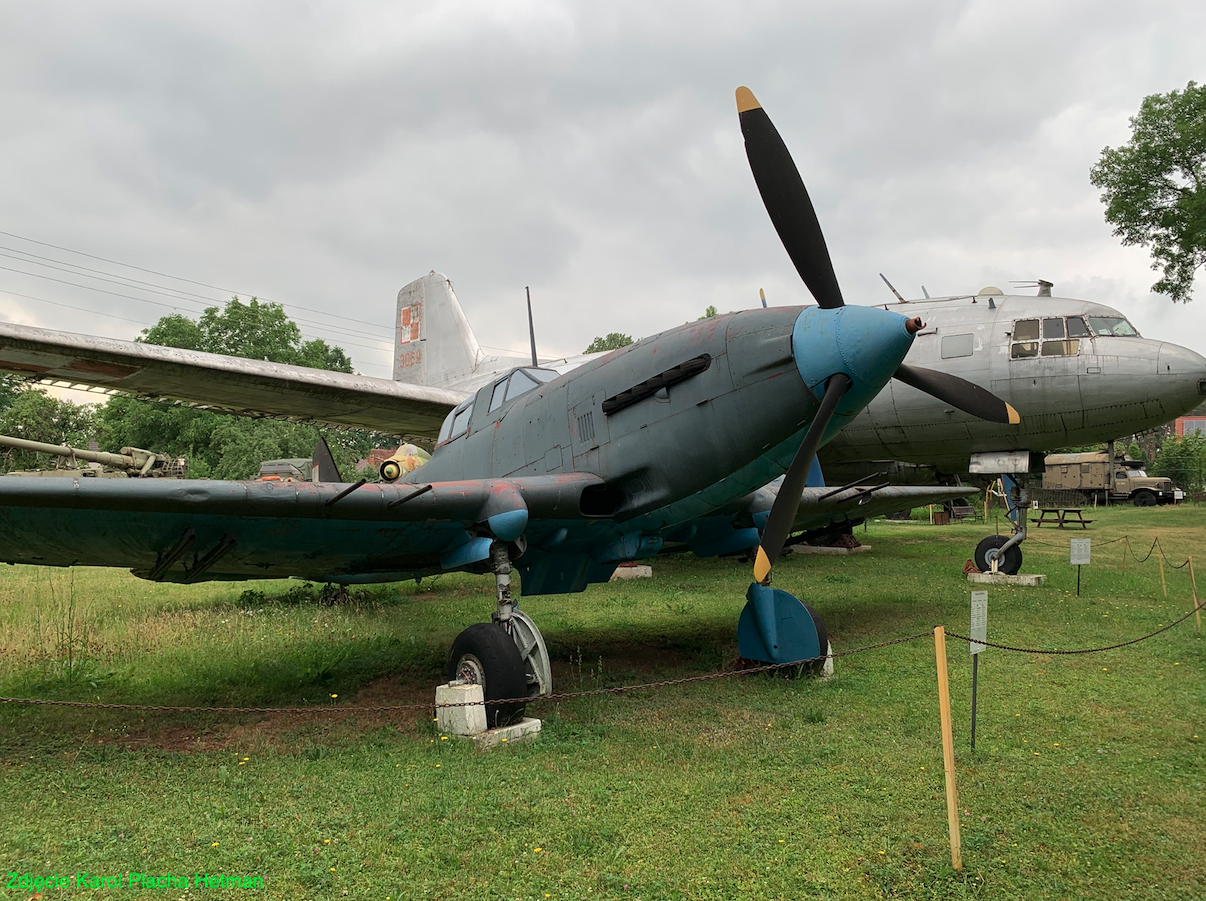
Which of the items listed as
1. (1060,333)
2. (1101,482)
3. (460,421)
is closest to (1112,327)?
(1060,333)

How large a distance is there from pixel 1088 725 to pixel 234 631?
852cm

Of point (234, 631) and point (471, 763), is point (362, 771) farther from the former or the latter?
point (234, 631)

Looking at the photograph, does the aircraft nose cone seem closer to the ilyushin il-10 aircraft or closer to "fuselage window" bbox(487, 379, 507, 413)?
the ilyushin il-10 aircraft

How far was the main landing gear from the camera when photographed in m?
5.20

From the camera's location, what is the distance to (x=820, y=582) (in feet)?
42.0

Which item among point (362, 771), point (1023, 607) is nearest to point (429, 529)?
point (362, 771)

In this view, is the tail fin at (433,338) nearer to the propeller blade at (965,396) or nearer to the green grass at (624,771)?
the green grass at (624,771)

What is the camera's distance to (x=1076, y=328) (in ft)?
34.2

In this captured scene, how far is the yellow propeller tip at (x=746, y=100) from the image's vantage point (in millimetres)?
4992

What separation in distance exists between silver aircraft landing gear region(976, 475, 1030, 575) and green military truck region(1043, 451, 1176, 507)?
29.9m

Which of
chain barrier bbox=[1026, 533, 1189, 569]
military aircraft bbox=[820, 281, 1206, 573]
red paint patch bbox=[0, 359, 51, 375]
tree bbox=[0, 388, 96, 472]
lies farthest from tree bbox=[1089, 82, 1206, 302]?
tree bbox=[0, 388, 96, 472]

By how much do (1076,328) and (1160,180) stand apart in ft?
60.3

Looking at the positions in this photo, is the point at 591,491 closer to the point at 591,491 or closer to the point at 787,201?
the point at 591,491

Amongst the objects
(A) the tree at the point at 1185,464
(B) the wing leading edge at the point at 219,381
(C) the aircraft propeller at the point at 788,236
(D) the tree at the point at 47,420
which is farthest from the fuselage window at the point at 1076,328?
(D) the tree at the point at 47,420
